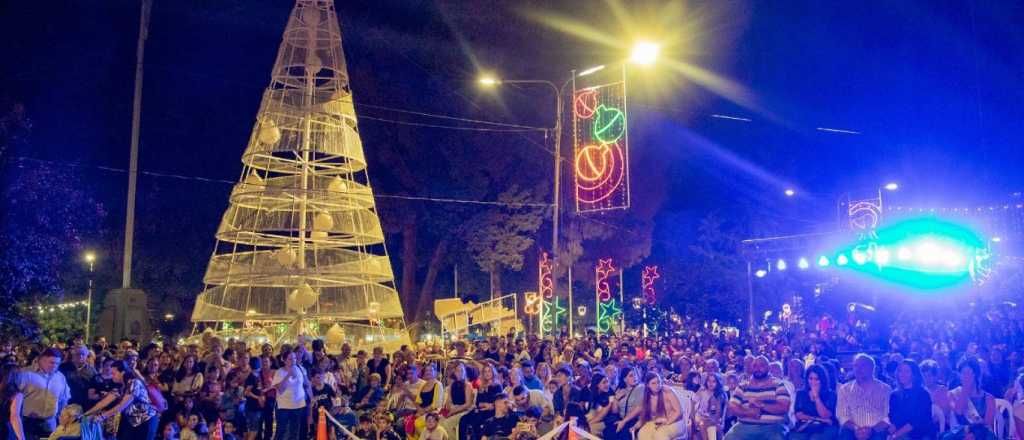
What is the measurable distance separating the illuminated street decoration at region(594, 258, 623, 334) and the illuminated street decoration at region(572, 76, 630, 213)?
1237 cm

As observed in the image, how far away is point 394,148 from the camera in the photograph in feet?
124

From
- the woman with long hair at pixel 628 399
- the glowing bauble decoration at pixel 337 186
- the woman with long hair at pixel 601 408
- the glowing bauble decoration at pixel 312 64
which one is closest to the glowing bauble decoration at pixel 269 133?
the glowing bauble decoration at pixel 337 186

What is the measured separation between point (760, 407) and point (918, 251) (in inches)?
702

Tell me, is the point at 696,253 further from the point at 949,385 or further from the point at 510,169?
the point at 949,385

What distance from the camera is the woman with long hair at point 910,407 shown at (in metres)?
→ 9.19

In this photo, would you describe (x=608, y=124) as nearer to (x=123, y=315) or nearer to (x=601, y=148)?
(x=601, y=148)

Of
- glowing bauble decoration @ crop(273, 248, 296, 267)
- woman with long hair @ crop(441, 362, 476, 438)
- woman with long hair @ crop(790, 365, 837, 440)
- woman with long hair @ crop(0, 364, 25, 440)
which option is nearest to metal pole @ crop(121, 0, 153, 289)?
glowing bauble decoration @ crop(273, 248, 296, 267)

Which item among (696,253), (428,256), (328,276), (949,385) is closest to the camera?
(949,385)

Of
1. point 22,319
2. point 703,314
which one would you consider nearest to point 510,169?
point 703,314

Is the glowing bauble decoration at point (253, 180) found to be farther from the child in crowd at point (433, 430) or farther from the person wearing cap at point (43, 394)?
the child in crowd at point (433, 430)

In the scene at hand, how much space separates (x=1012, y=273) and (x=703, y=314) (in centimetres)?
1472

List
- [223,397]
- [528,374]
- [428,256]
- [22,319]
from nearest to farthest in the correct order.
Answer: [528,374], [223,397], [22,319], [428,256]

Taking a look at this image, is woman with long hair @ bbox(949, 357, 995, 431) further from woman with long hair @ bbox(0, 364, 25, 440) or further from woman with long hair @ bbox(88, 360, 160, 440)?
woman with long hair @ bbox(0, 364, 25, 440)

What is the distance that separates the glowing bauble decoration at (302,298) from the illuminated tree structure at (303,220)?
0.03m
